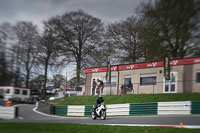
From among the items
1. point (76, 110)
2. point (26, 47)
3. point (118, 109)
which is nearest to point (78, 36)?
point (76, 110)

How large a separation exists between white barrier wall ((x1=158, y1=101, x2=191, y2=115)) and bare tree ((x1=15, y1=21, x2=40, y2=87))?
9.95 metres

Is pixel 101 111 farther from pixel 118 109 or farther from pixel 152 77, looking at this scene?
pixel 152 77

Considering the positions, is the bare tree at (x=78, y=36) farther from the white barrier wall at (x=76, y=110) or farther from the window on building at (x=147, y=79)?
the white barrier wall at (x=76, y=110)

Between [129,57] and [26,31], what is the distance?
24380 millimetres

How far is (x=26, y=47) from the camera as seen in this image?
15883 mm

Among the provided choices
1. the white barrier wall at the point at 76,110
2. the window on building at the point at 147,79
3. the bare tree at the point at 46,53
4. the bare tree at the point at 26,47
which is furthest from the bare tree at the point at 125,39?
the bare tree at the point at 26,47

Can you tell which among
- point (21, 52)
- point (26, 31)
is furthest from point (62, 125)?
point (26, 31)

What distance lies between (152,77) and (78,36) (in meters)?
17.0

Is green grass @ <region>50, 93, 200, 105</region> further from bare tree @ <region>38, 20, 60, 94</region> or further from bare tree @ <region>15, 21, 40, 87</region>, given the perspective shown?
bare tree @ <region>15, 21, 40, 87</region>

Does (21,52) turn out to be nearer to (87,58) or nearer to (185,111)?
(185,111)

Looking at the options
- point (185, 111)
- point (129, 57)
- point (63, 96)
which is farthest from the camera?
point (129, 57)

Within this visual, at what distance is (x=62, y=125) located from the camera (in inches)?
598

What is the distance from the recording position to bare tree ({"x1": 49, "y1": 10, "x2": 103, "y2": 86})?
42.2 meters

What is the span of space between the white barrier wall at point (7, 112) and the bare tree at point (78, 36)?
26.0 m
